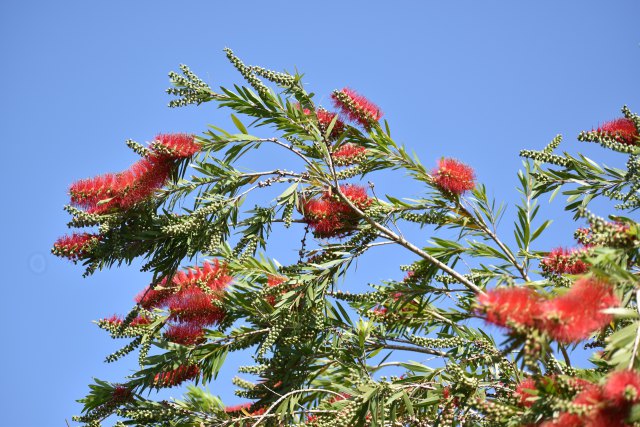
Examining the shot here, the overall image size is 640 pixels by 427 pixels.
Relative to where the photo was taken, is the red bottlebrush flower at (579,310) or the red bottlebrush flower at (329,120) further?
the red bottlebrush flower at (329,120)

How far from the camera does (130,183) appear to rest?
141 inches

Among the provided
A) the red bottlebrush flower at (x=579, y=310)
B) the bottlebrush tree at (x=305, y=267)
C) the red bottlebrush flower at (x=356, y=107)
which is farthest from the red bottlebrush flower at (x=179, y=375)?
the red bottlebrush flower at (x=579, y=310)

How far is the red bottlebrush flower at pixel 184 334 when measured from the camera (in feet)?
13.2

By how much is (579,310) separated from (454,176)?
1883 millimetres

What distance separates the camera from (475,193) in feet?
13.8

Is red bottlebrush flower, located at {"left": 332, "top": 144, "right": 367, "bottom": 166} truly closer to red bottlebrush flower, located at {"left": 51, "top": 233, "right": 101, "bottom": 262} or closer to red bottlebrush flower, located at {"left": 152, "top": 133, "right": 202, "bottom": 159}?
red bottlebrush flower, located at {"left": 152, "top": 133, "right": 202, "bottom": 159}

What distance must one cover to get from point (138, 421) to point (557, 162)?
2.68 m

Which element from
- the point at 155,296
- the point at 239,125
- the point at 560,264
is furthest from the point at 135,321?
the point at 560,264

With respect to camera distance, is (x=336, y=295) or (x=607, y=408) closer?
(x=607, y=408)

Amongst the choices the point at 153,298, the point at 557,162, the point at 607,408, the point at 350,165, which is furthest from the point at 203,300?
the point at 607,408

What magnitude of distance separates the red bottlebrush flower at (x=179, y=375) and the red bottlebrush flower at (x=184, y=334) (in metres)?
0.14

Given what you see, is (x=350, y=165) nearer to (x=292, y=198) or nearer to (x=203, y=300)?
(x=292, y=198)

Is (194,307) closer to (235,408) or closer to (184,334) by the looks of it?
(184,334)

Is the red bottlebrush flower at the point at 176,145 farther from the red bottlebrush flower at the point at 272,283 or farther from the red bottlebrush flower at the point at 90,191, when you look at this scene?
the red bottlebrush flower at the point at 272,283
